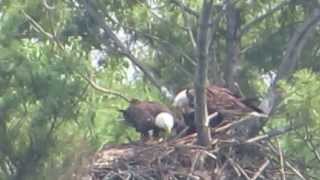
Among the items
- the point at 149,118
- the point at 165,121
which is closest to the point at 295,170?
the point at 165,121

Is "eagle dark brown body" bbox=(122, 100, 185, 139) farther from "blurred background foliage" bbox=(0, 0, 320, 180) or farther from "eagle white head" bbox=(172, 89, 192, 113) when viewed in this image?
"blurred background foliage" bbox=(0, 0, 320, 180)

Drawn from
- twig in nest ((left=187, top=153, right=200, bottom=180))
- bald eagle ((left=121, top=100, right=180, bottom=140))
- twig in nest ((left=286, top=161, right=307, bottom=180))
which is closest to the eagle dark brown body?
bald eagle ((left=121, top=100, right=180, bottom=140))

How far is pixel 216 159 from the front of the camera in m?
6.87

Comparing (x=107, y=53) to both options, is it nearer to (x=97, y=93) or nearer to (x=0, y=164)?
(x=97, y=93)

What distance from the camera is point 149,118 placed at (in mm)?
7562

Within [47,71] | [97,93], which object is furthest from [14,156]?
[97,93]

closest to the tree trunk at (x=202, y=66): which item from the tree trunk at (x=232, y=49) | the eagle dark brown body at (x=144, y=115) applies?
Result: the eagle dark brown body at (x=144, y=115)

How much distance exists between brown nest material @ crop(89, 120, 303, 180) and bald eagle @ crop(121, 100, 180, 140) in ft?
1.30

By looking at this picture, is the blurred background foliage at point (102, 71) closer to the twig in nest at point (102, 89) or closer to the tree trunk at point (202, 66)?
the twig in nest at point (102, 89)

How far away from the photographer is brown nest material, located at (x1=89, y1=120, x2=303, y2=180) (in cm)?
677

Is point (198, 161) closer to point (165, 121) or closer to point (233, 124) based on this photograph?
point (233, 124)

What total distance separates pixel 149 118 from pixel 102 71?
611 millimetres

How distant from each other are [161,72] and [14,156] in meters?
2.04

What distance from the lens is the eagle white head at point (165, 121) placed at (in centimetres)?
746
